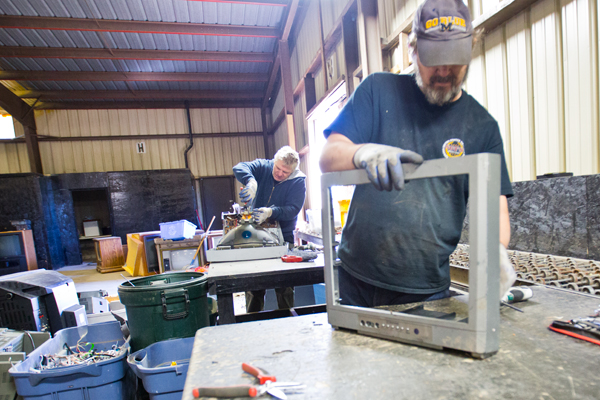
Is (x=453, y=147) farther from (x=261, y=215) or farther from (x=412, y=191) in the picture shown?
(x=261, y=215)

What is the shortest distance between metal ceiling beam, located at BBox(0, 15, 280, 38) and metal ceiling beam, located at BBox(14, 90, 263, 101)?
9.59ft

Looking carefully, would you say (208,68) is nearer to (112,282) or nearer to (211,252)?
(112,282)

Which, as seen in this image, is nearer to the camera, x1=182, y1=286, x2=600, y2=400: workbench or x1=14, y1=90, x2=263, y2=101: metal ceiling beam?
x1=182, y1=286, x2=600, y2=400: workbench

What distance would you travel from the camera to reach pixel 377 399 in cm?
52

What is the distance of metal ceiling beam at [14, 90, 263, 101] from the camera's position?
7.14 metres

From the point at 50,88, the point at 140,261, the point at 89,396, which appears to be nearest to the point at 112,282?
the point at 140,261

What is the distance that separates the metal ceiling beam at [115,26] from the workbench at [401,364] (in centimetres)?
521

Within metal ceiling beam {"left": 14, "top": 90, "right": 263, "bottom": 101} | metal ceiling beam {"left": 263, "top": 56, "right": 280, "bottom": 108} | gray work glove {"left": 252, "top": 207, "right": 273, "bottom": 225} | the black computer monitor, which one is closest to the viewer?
gray work glove {"left": 252, "top": 207, "right": 273, "bottom": 225}

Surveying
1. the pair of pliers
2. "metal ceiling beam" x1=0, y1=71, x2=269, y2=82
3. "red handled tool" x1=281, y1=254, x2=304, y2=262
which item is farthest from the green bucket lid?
"metal ceiling beam" x1=0, y1=71, x2=269, y2=82

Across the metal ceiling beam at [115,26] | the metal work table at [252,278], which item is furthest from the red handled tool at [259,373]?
the metal ceiling beam at [115,26]

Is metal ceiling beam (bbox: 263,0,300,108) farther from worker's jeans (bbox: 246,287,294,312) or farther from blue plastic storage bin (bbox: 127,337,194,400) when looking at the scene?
blue plastic storage bin (bbox: 127,337,194,400)

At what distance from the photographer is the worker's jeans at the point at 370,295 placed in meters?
0.95

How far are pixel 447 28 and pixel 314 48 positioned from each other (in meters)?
3.83

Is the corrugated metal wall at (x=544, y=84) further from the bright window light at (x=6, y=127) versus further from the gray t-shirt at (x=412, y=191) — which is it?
the bright window light at (x=6, y=127)
